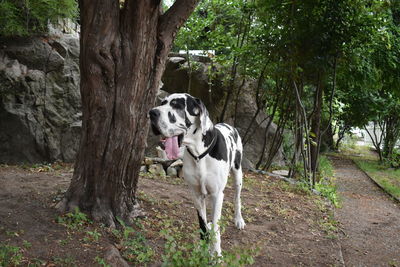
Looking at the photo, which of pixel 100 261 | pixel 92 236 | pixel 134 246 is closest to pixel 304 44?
pixel 134 246

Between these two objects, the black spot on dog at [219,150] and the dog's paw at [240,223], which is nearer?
the black spot on dog at [219,150]

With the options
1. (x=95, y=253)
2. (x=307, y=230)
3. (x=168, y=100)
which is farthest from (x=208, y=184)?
(x=307, y=230)

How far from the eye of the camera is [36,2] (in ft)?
26.3

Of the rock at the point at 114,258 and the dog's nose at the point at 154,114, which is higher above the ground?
the dog's nose at the point at 154,114

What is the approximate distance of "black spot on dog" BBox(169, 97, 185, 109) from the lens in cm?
360

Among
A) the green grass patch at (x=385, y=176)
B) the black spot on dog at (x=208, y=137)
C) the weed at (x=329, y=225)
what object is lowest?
the weed at (x=329, y=225)

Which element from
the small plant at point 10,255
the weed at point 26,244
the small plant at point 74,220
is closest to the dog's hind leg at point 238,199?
the small plant at point 74,220

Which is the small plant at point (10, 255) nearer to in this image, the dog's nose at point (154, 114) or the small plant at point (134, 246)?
the small plant at point (134, 246)

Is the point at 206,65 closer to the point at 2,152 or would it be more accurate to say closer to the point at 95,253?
the point at 2,152

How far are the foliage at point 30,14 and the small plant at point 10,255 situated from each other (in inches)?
228

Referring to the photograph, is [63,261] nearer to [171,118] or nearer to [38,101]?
[171,118]

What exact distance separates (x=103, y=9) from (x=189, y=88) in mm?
6670

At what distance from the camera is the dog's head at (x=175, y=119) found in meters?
3.48

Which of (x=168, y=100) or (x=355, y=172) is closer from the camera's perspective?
(x=168, y=100)
